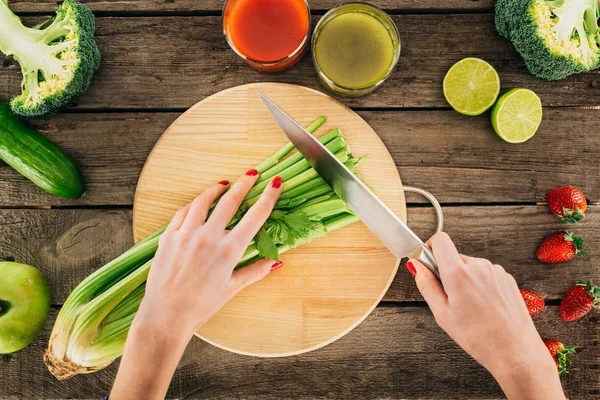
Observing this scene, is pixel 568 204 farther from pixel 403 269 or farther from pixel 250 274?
pixel 250 274

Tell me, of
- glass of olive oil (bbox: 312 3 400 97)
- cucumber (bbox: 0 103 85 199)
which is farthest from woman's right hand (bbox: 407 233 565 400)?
cucumber (bbox: 0 103 85 199)

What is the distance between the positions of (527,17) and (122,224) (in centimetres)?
169

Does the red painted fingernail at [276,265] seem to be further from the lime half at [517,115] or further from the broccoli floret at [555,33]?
the broccoli floret at [555,33]

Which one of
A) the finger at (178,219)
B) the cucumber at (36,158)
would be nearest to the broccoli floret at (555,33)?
the finger at (178,219)

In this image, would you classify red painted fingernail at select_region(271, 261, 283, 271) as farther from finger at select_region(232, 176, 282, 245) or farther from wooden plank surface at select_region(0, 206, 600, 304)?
wooden plank surface at select_region(0, 206, 600, 304)

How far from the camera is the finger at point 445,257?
1.43 m

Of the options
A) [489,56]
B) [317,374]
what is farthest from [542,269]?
[317,374]

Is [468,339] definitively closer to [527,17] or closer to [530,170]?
[530,170]

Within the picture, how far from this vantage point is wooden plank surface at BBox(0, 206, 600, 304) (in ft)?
6.09

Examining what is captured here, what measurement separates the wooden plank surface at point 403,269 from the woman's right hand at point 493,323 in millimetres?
403

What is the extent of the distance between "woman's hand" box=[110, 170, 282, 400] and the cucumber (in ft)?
1.56

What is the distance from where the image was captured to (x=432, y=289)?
1469mm

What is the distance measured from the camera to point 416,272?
1516 millimetres

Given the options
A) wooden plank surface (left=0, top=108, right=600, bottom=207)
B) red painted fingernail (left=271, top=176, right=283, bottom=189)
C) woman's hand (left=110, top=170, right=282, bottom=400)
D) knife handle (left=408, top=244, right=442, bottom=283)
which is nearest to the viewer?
woman's hand (left=110, top=170, right=282, bottom=400)
